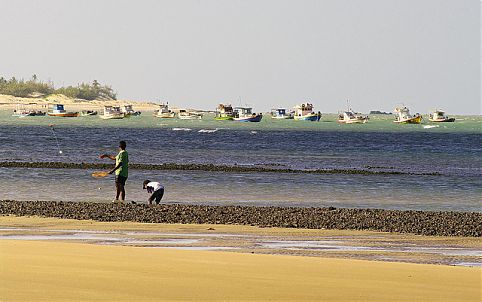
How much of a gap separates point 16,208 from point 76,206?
1.43 m

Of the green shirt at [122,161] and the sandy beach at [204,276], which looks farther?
the green shirt at [122,161]

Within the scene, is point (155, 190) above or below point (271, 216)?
above

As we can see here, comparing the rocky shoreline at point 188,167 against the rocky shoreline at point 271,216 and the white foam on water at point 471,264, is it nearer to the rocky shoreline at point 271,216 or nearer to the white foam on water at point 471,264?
the rocky shoreline at point 271,216

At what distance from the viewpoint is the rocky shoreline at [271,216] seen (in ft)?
65.7

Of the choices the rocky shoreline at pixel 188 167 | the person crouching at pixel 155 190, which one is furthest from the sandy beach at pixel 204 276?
the rocky shoreline at pixel 188 167

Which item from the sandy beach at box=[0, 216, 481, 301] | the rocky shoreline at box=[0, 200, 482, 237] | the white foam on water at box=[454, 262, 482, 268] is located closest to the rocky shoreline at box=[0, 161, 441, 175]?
the rocky shoreline at box=[0, 200, 482, 237]

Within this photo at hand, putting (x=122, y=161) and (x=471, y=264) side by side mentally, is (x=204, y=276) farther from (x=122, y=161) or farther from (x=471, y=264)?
(x=122, y=161)

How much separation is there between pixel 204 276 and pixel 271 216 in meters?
9.96

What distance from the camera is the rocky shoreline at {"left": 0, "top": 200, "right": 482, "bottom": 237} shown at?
65.7 feet

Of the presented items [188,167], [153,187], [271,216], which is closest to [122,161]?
[153,187]

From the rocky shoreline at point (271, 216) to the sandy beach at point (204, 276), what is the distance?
220 inches

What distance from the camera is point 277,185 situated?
119 ft

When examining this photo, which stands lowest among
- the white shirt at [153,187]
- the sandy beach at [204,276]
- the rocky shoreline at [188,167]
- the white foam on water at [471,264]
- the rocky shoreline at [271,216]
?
the rocky shoreline at [188,167]

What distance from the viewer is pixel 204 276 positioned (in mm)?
11789
